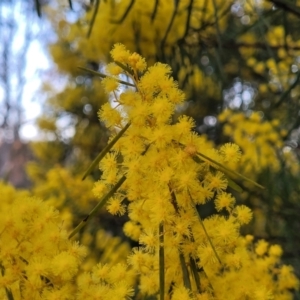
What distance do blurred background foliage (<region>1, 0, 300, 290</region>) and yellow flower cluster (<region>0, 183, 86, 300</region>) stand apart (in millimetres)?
239

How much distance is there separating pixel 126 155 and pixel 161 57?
1.02 ft

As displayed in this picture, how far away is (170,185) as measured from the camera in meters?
0.28

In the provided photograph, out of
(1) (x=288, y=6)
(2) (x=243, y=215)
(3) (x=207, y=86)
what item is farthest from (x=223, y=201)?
(3) (x=207, y=86)

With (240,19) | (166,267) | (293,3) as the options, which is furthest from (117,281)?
(240,19)

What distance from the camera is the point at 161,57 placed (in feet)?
1.91

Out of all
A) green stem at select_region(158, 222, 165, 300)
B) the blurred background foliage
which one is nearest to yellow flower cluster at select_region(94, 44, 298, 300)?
green stem at select_region(158, 222, 165, 300)

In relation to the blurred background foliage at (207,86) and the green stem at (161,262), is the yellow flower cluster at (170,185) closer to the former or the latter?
the green stem at (161,262)

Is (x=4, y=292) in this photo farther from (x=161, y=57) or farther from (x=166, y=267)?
(x=161, y=57)

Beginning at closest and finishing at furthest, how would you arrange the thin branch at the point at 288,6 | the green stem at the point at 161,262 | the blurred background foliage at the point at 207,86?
1. the green stem at the point at 161,262
2. the thin branch at the point at 288,6
3. the blurred background foliage at the point at 207,86

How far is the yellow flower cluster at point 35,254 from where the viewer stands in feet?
0.94

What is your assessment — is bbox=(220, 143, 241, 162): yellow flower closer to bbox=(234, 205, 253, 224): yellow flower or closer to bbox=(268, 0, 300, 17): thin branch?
bbox=(234, 205, 253, 224): yellow flower

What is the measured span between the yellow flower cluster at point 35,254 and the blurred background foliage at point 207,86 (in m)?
0.24

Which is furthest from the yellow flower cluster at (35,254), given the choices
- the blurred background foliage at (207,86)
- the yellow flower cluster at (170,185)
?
the blurred background foliage at (207,86)

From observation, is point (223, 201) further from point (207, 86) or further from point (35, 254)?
point (207, 86)
